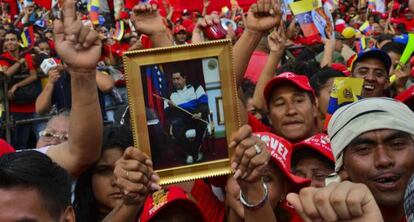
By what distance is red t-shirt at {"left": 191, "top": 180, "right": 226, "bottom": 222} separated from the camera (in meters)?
3.14

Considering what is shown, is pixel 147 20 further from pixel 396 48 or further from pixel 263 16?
pixel 396 48

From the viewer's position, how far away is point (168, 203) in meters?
2.97

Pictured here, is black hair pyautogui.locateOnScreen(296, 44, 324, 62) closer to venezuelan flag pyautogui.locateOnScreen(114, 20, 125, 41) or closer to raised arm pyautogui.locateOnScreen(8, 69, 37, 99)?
raised arm pyautogui.locateOnScreen(8, 69, 37, 99)

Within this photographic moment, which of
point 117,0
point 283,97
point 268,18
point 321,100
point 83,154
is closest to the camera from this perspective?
point 83,154

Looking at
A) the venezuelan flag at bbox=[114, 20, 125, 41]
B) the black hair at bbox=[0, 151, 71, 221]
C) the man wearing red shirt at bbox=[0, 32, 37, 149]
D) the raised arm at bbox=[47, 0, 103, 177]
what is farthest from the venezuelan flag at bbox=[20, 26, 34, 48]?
the black hair at bbox=[0, 151, 71, 221]

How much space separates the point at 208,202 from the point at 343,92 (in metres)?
1.24

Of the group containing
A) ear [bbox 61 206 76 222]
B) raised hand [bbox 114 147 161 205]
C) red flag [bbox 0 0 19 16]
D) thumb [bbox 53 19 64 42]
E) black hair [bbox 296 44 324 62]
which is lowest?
red flag [bbox 0 0 19 16]

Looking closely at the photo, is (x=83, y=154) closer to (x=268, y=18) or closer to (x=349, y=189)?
(x=268, y=18)

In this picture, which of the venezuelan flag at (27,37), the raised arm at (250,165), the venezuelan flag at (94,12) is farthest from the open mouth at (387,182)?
the venezuelan flag at (27,37)

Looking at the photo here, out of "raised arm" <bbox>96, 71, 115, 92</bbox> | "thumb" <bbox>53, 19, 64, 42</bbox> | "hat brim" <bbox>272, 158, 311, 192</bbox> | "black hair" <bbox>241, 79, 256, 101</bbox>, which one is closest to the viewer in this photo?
"thumb" <bbox>53, 19, 64, 42</bbox>

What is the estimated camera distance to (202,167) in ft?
7.89

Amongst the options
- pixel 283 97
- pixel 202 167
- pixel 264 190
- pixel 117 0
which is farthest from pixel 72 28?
pixel 117 0

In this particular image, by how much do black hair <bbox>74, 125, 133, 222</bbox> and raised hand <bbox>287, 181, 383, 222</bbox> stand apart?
5.04 feet

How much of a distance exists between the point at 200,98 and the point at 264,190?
1.27ft
